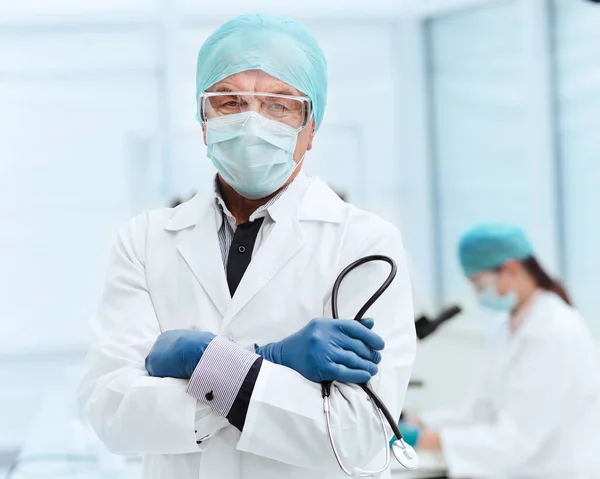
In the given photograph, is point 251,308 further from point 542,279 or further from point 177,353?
point 542,279

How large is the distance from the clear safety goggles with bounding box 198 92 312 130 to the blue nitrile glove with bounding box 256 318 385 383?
10.9 inches

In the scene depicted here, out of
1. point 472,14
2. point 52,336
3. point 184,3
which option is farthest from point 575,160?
point 52,336

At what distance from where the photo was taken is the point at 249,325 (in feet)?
3.53

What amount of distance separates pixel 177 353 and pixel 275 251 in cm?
20

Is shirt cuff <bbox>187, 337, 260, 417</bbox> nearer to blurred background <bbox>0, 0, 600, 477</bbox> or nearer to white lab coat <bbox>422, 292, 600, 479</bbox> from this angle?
white lab coat <bbox>422, 292, 600, 479</bbox>

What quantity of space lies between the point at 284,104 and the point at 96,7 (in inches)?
113

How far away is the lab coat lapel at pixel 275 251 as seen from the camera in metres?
1.08

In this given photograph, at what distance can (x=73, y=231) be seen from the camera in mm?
3805

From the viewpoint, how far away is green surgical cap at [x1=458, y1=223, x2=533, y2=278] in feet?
7.77

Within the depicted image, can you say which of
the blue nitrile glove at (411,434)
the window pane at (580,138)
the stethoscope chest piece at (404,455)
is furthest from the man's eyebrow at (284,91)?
the window pane at (580,138)

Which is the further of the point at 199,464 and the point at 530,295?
the point at 530,295

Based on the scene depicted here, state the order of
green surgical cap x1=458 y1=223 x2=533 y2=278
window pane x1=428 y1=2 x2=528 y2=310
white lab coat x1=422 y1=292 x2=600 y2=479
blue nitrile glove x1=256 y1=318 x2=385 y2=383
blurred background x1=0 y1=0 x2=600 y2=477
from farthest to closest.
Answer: blurred background x1=0 y1=0 x2=600 y2=477, window pane x1=428 y1=2 x2=528 y2=310, green surgical cap x1=458 y1=223 x2=533 y2=278, white lab coat x1=422 y1=292 x2=600 y2=479, blue nitrile glove x1=256 y1=318 x2=385 y2=383

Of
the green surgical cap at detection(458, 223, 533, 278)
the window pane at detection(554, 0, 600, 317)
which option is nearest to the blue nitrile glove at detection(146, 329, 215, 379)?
the green surgical cap at detection(458, 223, 533, 278)

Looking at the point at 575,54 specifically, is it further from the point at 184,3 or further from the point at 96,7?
the point at 96,7
